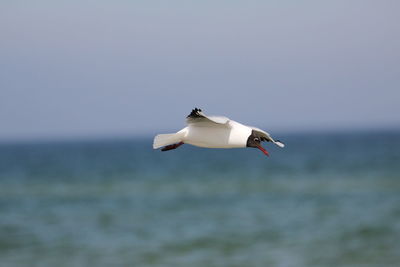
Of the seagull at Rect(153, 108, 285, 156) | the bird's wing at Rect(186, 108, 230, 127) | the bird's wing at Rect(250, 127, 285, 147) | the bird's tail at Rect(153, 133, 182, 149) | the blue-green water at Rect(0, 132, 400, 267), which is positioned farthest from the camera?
the blue-green water at Rect(0, 132, 400, 267)

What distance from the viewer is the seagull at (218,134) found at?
4734 millimetres

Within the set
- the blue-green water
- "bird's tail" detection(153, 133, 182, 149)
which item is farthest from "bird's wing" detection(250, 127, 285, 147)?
the blue-green water

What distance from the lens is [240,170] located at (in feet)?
226

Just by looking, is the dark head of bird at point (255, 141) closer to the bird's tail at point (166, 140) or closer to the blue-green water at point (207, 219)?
the bird's tail at point (166, 140)

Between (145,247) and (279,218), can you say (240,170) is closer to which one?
(279,218)

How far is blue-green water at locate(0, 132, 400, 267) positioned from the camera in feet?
84.9

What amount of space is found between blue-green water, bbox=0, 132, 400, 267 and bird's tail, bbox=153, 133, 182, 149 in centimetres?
1985

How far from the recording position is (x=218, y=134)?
481 centimetres

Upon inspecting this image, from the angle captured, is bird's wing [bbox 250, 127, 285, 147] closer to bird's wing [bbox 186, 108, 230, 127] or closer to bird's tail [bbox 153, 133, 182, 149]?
bird's wing [bbox 186, 108, 230, 127]

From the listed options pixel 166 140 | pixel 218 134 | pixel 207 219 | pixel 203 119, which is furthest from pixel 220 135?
pixel 207 219

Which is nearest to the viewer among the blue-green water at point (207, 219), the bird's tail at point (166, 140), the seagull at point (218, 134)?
the seagull at point (218, 134)

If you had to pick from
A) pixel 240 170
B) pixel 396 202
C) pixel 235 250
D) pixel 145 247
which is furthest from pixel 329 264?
pixel 240 170

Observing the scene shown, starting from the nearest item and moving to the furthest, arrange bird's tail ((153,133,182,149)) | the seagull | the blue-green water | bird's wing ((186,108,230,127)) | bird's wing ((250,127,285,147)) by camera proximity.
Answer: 1. bird's wing ((186,108,230,127))
2. the seagull
3. bird's wing ((250,127,285,147))
4. bird's tail ((153,133,182,149))
5. the blue-green water

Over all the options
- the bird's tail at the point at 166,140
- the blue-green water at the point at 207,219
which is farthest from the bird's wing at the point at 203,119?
the blue-green water at the point at 207,219
